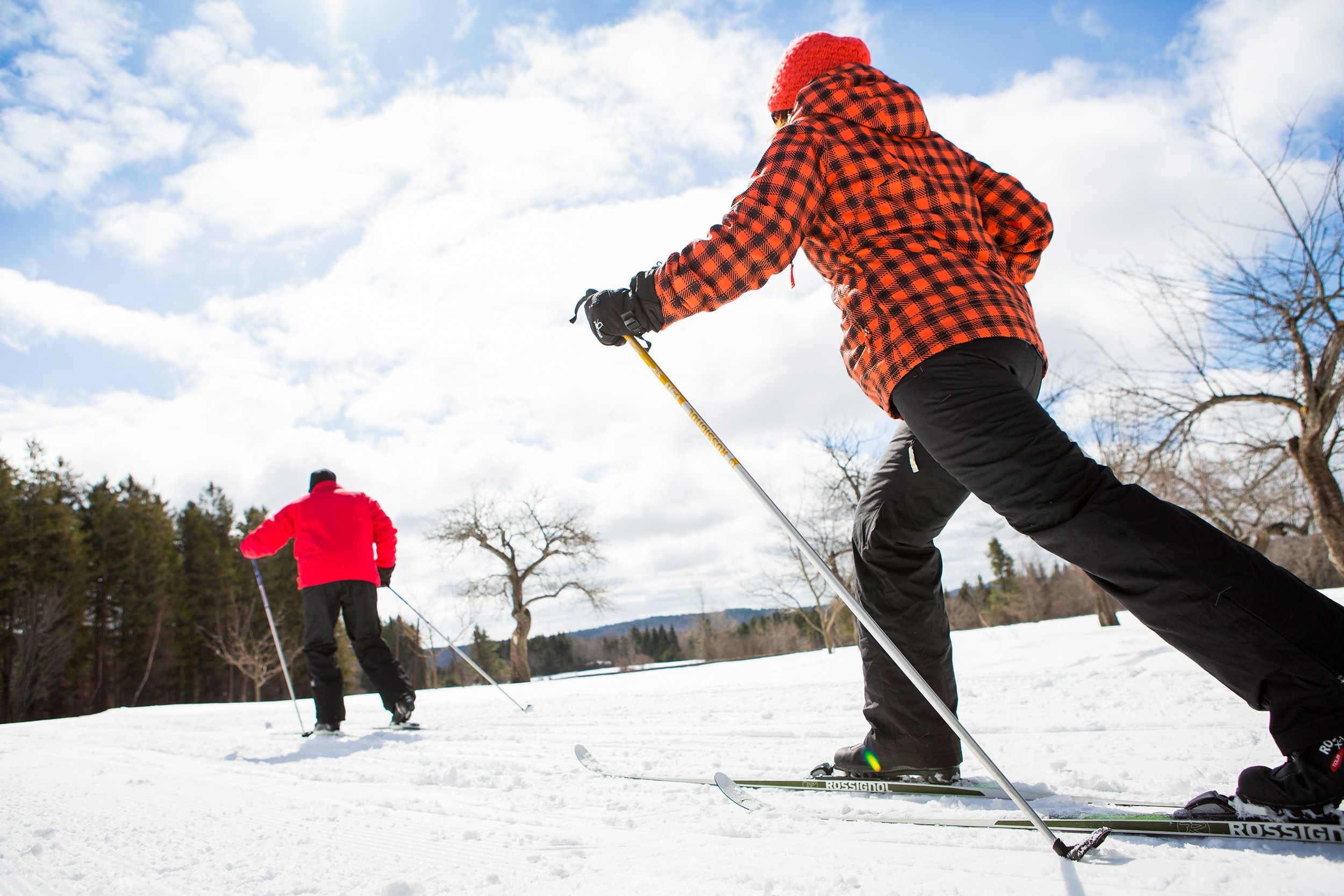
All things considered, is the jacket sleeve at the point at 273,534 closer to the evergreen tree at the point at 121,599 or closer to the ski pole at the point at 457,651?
the ski pole at the point at 457,651

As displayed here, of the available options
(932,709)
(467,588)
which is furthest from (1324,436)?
(467,588)

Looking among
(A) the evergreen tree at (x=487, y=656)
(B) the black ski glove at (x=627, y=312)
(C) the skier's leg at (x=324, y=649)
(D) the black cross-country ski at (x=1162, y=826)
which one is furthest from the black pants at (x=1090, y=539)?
(A) the evergreen tree at (x=487, y=656)

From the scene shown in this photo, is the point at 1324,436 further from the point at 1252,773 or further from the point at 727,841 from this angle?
the point at 727,841

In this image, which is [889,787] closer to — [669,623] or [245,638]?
[245,638]

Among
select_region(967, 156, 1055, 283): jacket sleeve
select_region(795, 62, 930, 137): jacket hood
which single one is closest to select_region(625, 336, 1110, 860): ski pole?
select_region(795, 62, 930, 137): jacket hood

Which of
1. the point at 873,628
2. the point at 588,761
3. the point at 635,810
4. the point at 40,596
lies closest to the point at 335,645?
the point at 588,761

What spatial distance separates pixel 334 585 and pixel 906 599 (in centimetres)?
406

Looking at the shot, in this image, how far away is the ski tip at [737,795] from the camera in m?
1.54

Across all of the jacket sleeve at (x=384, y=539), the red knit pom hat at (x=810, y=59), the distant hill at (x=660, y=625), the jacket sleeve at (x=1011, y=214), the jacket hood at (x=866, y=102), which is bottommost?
the distant hill at (x=660, y=625)

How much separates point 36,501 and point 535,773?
33274mm

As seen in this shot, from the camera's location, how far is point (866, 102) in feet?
5.10

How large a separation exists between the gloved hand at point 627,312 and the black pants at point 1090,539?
590 millimetres

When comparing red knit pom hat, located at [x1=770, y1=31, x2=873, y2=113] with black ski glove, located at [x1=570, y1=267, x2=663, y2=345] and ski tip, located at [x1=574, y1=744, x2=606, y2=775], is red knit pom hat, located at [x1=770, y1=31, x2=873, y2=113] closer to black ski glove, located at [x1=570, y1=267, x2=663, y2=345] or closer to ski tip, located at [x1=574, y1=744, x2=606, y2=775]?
black ski glove, located at [x1=570, y1=267, x2=663, y2=345]

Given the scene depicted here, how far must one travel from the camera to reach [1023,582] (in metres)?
67.2
